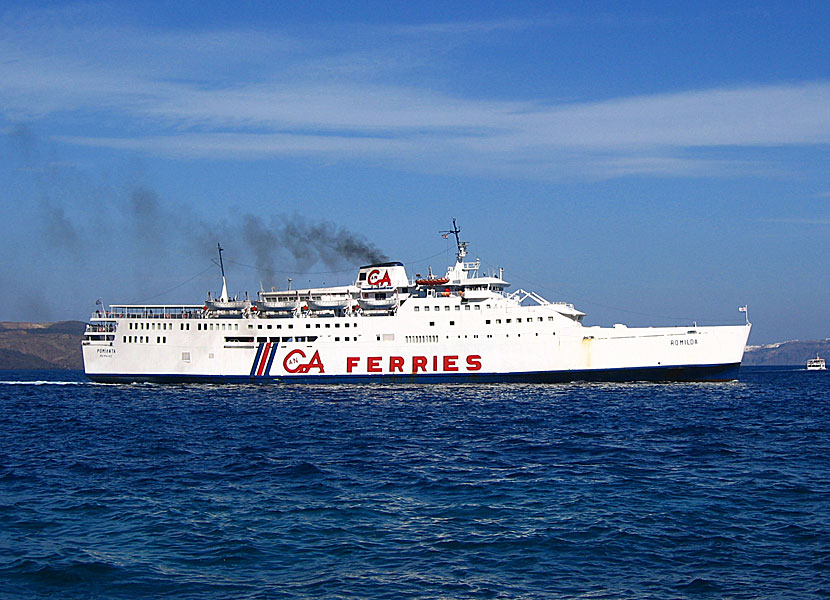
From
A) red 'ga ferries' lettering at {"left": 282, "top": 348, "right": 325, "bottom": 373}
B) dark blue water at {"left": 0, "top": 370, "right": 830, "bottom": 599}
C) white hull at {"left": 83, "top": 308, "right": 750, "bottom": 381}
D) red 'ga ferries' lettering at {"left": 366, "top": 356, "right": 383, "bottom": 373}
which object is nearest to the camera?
dark blue water at {"left": 0, "top": 370, "right": 830, "bottom": 599}

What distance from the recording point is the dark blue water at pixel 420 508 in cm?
1121

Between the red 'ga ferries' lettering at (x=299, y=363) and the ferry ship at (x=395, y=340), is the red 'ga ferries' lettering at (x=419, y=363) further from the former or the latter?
the red 'ga ferries' lettering at (x=299, y=363)

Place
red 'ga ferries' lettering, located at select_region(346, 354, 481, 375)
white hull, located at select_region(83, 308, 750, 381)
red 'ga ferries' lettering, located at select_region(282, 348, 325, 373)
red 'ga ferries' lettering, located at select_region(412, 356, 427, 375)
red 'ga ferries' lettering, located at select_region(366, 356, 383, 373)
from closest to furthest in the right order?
white hull, located at select_region(83, 308, 750, 381)
red 'ga ferries' lettering, located at select_region(346, 354, 481, 375)
red 'ga ferries' lettering, located at select_region(412, 356, 427, 375)
red 'ga ferries' lettering, located at select_region(366, 356, 383, 373)
red 'ga ferries' lettering, located at select_region(282, 348, 325, 373)

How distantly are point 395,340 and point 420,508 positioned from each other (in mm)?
32730

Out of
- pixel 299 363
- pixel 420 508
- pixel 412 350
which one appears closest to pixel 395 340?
pixel 412 350

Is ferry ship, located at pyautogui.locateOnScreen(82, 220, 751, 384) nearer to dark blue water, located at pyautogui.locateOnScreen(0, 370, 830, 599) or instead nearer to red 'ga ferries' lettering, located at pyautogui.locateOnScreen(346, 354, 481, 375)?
red 'ga ferries' lettering, located at pyautogui.locateOnScreen(346, 354, 481, 375)

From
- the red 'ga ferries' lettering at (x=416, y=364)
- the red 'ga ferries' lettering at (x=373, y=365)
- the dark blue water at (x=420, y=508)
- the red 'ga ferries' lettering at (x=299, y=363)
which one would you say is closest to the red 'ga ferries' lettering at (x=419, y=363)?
the red 'ga ferries' lettering at (x=416, y=364)

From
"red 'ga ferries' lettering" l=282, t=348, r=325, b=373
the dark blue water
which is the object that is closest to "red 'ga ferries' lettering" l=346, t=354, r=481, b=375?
"red 'ga ferries' lettering" l=282, t=348, r=325, b=373

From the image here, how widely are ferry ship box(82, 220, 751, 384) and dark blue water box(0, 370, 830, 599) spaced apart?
52.5ft

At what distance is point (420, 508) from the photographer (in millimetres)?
15211

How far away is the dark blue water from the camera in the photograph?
36.8 ft

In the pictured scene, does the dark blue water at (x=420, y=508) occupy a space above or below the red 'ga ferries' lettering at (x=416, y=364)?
below

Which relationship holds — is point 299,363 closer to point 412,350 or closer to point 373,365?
point 373,365

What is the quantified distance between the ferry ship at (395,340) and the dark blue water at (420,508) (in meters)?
16.0
